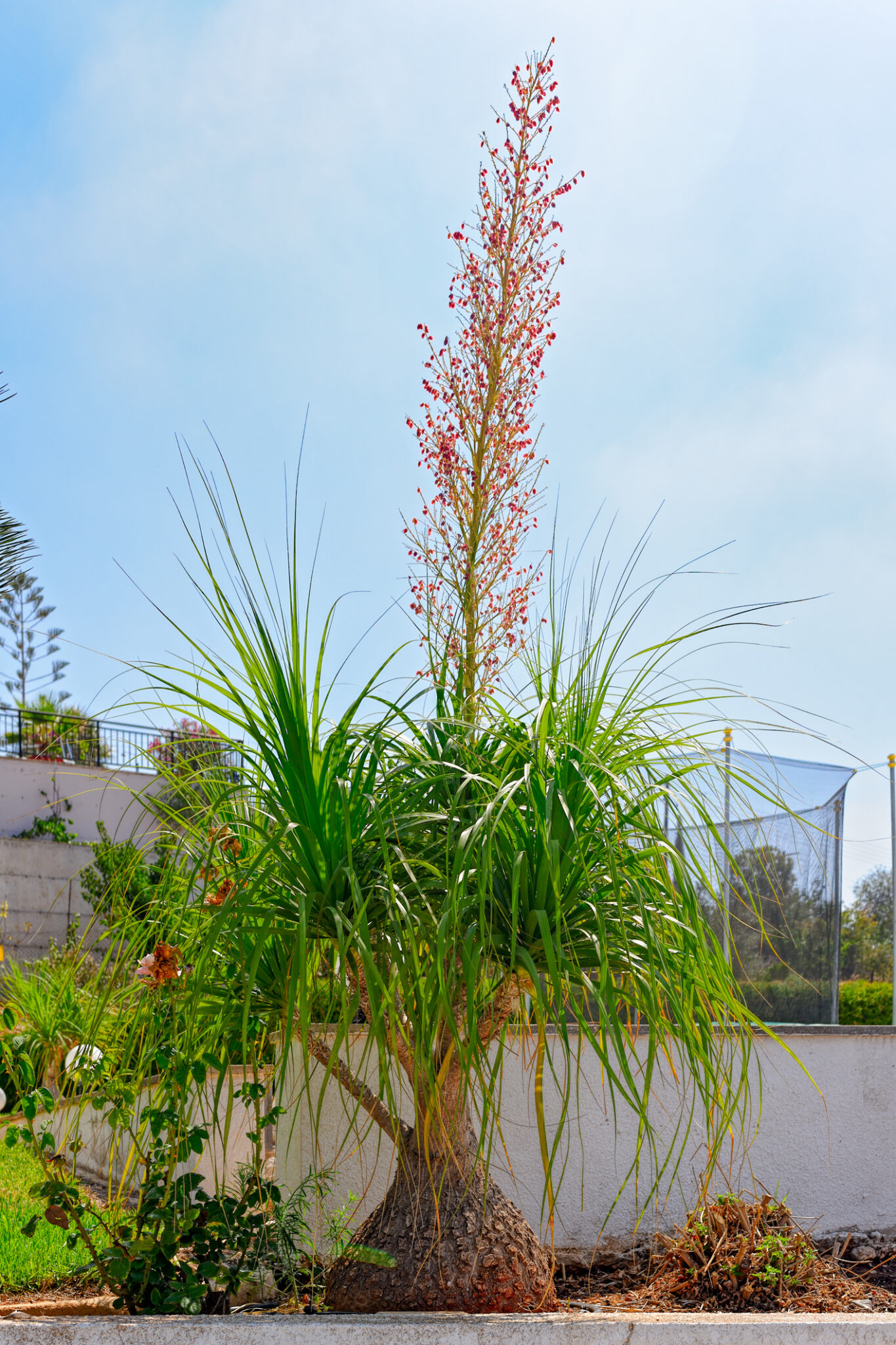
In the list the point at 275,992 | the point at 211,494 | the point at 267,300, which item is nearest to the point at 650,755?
the point at 275,992

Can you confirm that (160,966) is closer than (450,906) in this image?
No

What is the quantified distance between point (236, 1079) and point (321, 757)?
→ 6.96ft

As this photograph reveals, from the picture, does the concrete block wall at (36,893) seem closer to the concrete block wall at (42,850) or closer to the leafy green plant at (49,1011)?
the concrete block wall at (42,850)

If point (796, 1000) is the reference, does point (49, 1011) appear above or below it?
below

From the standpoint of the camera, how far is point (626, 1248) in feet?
10.7

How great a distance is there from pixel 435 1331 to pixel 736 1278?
106cm

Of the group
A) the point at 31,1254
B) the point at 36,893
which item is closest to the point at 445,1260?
the point at 31,1254

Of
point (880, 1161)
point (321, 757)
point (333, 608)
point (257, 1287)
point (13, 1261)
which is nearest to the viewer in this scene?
point (321, 757)

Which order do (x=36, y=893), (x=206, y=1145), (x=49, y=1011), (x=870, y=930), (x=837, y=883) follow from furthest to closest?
(x=870, y=930), (x=36, y=893), (x=837, y=883), (x=49, y=1011), (x=206, y=1145)

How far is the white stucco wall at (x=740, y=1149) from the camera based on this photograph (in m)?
3.10

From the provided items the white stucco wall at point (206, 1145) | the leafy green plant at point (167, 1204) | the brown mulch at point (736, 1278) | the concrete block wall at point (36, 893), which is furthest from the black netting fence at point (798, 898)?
the concrete block wall at point (36, 893)

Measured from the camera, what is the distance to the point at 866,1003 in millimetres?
9062

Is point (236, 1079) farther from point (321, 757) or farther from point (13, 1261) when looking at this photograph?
point (321, 757)

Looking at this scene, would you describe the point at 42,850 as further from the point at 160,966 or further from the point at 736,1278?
the point at 736,1278
